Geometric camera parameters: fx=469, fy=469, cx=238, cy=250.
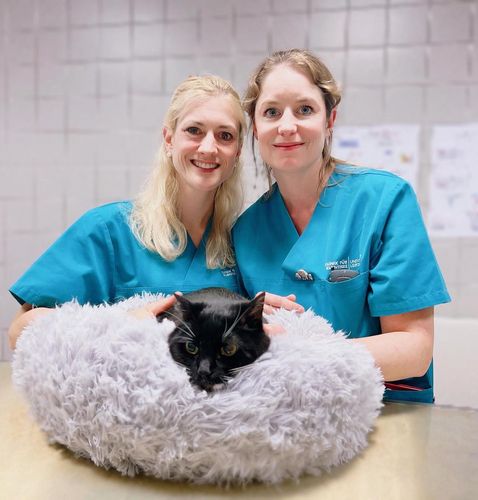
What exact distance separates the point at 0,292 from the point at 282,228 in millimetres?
1611

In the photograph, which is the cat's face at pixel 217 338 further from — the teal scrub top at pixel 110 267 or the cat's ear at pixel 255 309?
the teal scrub top at pixel 110 267

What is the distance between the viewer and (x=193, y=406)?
494 mm

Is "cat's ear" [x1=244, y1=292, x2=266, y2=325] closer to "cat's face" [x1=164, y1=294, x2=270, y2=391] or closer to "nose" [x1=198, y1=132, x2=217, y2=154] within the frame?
"cat's face" [x1=164, y1=294, x2=270, y2=391]

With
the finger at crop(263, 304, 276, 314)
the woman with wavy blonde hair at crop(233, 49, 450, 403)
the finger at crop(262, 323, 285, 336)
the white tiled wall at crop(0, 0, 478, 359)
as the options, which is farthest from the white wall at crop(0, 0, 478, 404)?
the finger at crop(262, 323, 285, 336)

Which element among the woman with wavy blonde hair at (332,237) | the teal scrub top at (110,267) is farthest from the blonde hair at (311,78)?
the teal scrub top at (110,267)

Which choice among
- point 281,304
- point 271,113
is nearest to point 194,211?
point 271,113

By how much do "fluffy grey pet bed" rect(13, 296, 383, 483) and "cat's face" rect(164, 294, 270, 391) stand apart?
3 cm

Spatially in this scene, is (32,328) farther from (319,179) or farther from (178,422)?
(319,179)

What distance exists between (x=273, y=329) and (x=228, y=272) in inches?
17.2

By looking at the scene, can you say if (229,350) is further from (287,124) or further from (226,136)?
(226,136)

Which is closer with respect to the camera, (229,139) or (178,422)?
(178,422)

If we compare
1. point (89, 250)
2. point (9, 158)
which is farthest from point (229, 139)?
point (9, 158)

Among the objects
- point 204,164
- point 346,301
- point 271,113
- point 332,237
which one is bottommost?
point 346,301

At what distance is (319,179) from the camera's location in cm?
103
